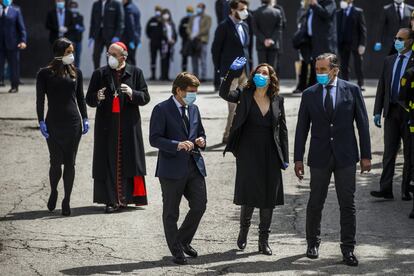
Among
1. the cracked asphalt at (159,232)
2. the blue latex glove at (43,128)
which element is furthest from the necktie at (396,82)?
the blue latex glove at (43,128)

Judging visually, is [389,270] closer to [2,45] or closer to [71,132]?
[71,132]

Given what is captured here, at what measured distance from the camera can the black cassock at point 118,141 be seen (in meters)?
12.6

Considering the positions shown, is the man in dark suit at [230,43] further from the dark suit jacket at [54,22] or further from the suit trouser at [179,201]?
the dark suit jacket at [54,22]

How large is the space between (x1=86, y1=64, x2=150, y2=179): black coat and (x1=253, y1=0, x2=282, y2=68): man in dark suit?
709 cm

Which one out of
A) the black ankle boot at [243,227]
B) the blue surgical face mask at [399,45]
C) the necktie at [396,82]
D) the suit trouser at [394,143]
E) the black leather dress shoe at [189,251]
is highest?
the blue surgical face mask at [399,45]

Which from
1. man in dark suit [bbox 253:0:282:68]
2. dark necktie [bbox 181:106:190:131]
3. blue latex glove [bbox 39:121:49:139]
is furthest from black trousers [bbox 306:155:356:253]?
man in dark suit [bbox 253:0:282:68]

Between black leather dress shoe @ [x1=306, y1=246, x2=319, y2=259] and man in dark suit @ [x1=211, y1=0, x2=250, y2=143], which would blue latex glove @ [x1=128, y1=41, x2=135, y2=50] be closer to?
man in dark suit @ [x1=211, y1=0, x2=250, y2=143]

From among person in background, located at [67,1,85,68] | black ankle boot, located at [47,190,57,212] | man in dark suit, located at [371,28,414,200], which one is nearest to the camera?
black ankle boot, located at [47,190,57,212]

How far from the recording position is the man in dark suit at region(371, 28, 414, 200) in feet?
42.1

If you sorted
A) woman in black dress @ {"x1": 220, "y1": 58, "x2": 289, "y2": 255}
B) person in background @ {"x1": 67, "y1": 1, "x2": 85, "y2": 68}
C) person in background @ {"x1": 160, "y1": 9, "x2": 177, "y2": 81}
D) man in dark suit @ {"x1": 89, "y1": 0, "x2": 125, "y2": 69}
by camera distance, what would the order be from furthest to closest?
person in background @ {"x1": 160, "y1": 9, "x2": 177, "y2": 81}, person in background @ {"x1": 67, "y1": 1, "x2": 85, "y2": 68}, man in dark suit @ {"x1": 89, "y1": 0, "x2": 125, "y2": 69}, woman in black dress @ {"x1": 220, "y1": 58, "x2": 289, "y2": 255}

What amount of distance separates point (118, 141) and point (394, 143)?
10.8 feet

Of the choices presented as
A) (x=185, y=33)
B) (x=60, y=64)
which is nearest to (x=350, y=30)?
(x=185, y=33)

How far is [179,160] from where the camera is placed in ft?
33.7

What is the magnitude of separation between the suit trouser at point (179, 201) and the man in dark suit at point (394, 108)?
10.8 feet
